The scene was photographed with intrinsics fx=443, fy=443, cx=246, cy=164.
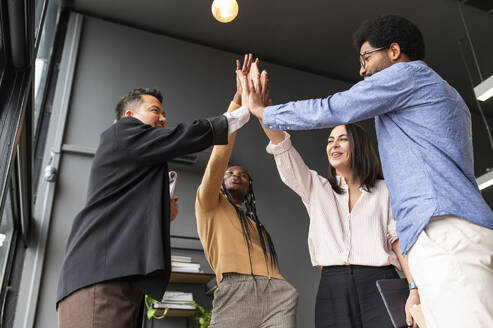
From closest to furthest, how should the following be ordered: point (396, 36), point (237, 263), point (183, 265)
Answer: point (396, 36) → point (237, 263) → point (183, 265)

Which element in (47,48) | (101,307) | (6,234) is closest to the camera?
(101,307)

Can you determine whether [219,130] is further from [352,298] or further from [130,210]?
[352,298]

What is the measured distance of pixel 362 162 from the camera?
2.10 metres

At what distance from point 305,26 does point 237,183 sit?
2.40 metres

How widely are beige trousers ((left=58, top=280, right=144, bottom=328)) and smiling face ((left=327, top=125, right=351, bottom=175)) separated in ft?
3.94

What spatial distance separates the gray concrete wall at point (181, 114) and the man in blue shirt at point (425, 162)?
2518mm

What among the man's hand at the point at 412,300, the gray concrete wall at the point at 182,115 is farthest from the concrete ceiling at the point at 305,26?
the man's hand at the point at 412,300

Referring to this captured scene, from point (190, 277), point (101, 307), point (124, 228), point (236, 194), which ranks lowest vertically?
point (101, 307)

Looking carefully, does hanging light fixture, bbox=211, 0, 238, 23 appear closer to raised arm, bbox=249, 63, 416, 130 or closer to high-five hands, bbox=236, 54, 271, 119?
high-five hands, bbox=236, 54, 271, 119

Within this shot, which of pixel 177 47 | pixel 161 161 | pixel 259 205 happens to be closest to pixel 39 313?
pixel 259 205

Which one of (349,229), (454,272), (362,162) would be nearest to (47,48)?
(362,162)

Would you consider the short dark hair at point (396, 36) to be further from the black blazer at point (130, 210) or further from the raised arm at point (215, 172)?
the raised arm at point (215, 172)

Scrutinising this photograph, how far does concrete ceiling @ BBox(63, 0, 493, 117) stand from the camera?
424 centimetres

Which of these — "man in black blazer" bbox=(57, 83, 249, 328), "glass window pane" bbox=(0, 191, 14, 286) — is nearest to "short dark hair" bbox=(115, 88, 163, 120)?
"man in black blazer" bbox=(57, 83, 249, 328)
